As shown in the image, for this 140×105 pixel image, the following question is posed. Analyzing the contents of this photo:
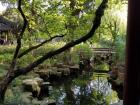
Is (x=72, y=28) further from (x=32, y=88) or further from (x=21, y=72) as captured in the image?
(x=32, y=88)

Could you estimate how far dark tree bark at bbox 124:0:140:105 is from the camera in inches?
93.8

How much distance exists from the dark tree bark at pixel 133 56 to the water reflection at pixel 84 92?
10323 millimetres

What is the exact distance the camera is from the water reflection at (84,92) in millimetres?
13264

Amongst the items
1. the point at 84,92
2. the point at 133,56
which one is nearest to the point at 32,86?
the point at 84,92

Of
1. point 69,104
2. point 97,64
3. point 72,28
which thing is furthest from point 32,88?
point 97,64

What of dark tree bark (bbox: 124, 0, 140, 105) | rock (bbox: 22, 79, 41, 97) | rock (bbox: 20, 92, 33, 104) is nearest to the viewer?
dark tree bark (bbox: 124, 0, 140, 105)

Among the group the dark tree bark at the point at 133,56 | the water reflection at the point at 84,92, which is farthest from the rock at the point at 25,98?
the dark tree bark at the point at 133,56

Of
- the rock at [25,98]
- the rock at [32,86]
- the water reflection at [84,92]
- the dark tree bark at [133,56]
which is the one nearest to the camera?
the dark tree bark at [133,56]

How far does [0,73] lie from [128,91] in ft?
38.9

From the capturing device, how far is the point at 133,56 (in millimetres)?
2395

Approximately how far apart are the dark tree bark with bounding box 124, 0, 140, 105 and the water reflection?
10323 millimetres

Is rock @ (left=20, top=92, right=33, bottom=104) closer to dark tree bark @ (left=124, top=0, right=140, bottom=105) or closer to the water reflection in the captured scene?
the water reflection

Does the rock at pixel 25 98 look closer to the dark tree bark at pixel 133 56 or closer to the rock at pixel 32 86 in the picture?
the rock at pixel 32 86

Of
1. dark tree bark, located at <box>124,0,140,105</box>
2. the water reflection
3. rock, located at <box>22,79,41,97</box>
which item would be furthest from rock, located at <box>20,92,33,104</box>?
dark tree bark, located at <box>124,0,140,105</box>
